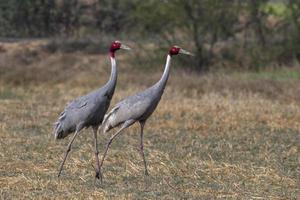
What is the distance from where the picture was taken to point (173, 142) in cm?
1196

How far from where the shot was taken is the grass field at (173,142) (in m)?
8.45

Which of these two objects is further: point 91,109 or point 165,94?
point 165,94

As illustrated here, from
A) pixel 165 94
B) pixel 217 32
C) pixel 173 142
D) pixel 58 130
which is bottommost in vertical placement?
pixel 165 94

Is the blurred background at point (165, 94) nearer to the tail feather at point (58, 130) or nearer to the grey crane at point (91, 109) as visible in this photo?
the tail feather at point (58, 130)

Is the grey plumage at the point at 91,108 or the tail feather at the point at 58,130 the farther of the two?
the tail feather at the point at 58,130

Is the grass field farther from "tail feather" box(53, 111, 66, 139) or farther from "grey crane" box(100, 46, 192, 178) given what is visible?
"grey crane" box(100, 46, 192, 178)

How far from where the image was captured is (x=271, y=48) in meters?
26.0

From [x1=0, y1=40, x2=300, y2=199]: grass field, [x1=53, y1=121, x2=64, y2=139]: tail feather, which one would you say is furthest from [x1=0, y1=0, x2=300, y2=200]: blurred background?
[x1=53, y1=121, x2=64, y2=139]: tail feather

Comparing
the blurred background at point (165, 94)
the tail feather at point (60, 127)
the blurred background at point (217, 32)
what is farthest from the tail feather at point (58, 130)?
the blurred background at point (217, 32)

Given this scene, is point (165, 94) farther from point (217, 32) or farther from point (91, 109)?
point (91, 109)

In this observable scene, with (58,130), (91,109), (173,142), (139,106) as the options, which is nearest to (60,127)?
(58,130)

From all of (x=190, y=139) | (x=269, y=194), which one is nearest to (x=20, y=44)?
(x=190, y=139)

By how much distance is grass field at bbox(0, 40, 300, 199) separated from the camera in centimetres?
845

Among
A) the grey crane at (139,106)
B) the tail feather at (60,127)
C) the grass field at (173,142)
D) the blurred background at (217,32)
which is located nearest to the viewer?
the grass field at (173,142)
